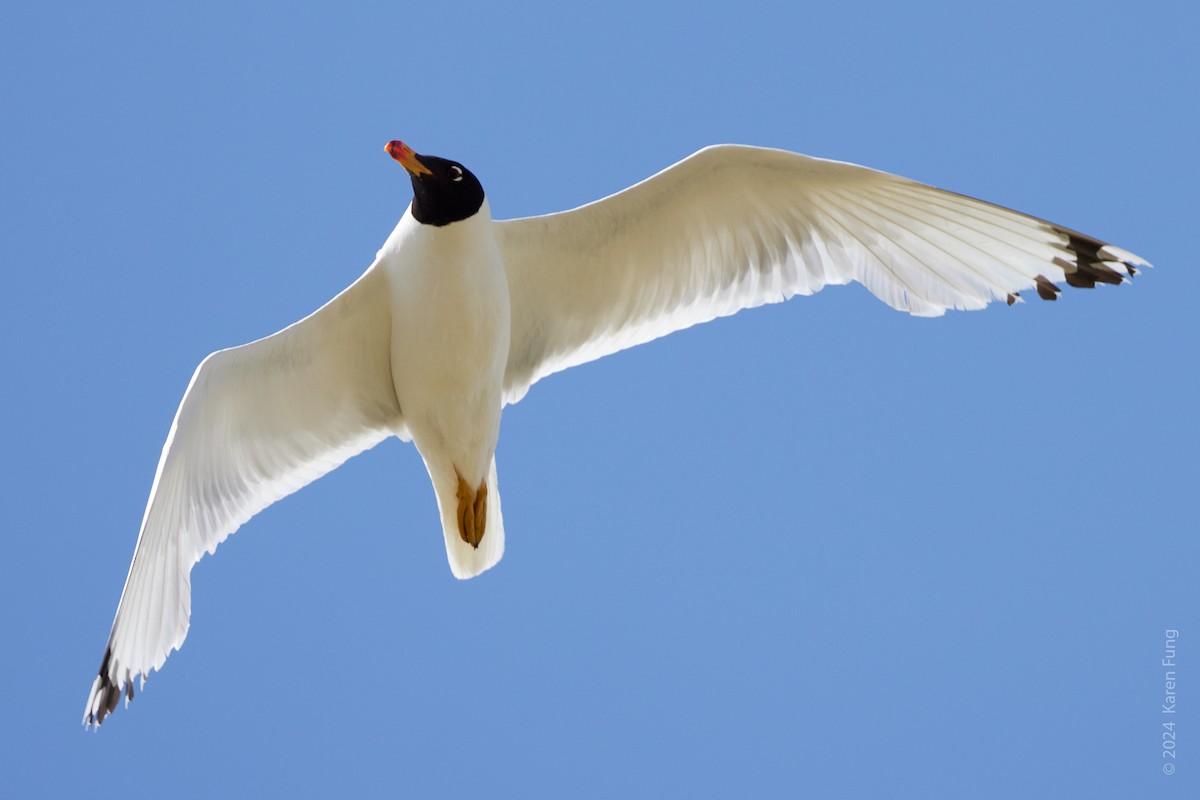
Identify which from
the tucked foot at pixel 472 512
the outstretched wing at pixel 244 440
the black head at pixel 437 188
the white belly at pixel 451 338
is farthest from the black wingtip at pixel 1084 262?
the outstretched wing at pixel 244 440

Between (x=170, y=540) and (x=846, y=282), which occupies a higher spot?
(x=846, y=282)

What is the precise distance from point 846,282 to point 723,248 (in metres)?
0.48

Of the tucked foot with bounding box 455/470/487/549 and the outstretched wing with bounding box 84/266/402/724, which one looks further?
the tucked foot with bounding box 455/470/487/549

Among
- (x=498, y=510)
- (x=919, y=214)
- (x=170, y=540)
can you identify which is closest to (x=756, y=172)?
(x=919, y=214)

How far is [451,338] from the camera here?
5637mm

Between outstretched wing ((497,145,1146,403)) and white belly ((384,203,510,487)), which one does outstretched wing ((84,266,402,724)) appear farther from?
outstretched wing ((497,145,1146,403))

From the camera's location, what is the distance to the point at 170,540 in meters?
5.90

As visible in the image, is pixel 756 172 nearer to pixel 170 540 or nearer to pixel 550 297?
pixel 550 297

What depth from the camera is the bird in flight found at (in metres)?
5.67

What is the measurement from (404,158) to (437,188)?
156 millimetres

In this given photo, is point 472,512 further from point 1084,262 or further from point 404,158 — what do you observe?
point 1084,262

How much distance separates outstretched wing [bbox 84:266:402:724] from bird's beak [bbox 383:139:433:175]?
0.45 metres

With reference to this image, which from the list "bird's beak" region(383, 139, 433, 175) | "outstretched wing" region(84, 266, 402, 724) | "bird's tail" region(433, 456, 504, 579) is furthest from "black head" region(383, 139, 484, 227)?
"bird's tail" region(433, 456, 504, 579)

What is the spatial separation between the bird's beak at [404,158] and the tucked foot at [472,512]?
1132mm
